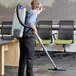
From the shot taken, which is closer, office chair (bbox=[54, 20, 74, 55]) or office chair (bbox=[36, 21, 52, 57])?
office chair (bbox=[54, 20, 74, 55])

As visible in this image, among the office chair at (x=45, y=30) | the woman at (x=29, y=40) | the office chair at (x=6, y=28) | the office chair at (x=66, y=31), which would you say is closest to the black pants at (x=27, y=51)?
the woman at (x=29, y=40)

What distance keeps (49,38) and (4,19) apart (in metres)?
1.79

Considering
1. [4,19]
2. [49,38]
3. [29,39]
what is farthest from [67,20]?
[29,39]

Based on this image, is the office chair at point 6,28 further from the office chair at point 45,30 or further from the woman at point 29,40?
the woman at point 29,40

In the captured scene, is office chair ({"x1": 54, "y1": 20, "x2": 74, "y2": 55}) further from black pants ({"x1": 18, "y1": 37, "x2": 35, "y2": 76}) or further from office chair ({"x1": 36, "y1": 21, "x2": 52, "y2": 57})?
black pants ({"x1": 18, "y1": 37, "x2": 35, "y2": 76})

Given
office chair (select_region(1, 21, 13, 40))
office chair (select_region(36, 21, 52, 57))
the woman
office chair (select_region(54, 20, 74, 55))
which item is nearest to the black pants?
the woman

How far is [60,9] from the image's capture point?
7.45m

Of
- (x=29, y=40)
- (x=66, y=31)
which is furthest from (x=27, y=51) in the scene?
(x=66, y=31)

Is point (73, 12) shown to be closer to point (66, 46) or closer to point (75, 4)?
point (75, 4)

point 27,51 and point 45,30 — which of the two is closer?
point 27,51

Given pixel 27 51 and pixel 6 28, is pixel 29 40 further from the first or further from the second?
pixel 6 28

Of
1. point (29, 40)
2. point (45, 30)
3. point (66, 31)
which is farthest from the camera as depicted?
point (45, 30)

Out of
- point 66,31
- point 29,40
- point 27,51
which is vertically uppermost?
point 66,31

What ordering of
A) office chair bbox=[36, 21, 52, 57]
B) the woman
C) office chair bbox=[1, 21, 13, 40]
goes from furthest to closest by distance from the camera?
office chair bbox=[36, 21, 52, 57] → office chair bbox=[1, 21, 13, 40] → the woman
